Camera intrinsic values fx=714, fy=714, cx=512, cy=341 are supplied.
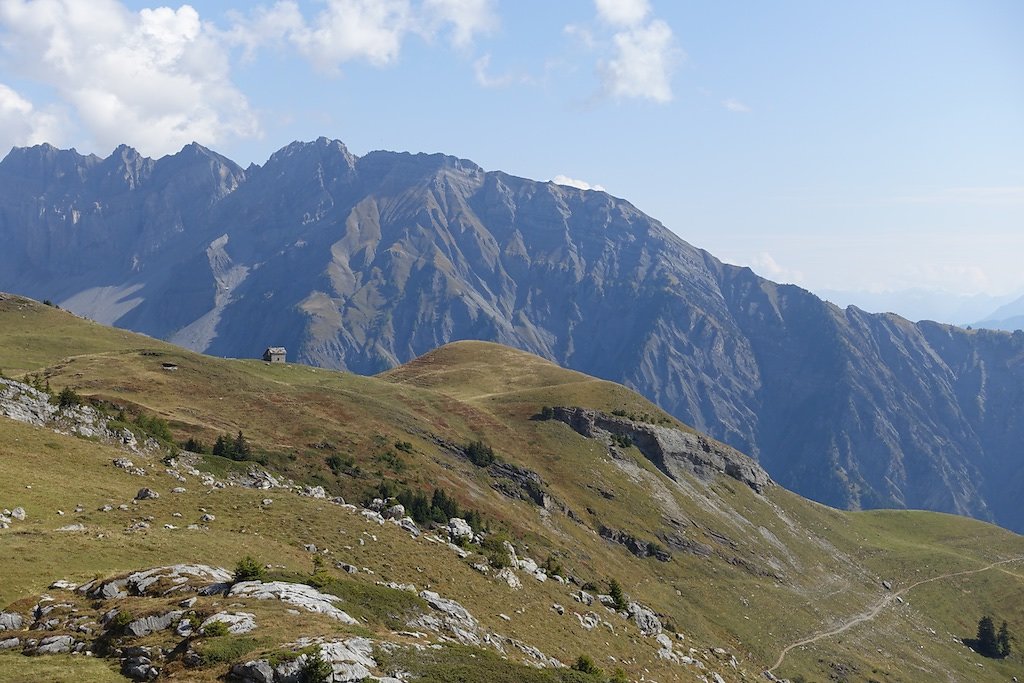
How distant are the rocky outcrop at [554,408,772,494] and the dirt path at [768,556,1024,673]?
114 feet

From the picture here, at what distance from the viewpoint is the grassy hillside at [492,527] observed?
47156 millimetres

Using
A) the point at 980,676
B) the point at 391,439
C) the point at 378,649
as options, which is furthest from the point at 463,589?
the point at 980,676

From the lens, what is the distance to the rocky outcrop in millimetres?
143625

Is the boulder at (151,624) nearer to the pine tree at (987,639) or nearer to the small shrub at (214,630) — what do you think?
the small shrub at (214,630)

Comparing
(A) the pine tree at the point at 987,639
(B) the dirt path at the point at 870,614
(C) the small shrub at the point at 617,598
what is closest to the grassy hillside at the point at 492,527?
(B) the dirt path at the point at 870,614

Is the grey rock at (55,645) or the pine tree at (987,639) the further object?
the pine tree at (987,639)

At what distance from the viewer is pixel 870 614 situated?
121 meters

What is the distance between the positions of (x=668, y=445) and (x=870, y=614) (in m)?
46.8

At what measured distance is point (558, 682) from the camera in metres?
34.5

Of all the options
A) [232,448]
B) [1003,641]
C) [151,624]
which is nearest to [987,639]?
[1003,641]

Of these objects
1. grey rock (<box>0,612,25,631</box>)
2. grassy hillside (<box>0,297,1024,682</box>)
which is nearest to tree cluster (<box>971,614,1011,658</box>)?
grassy hillside (<box>0,297,1024,682</box>)

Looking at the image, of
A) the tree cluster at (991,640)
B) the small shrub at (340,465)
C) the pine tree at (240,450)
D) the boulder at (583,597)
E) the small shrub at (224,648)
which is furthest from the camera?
the tree cluster at (991,640)

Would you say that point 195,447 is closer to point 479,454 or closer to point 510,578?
point 510,578

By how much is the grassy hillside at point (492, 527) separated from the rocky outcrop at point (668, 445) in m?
3.84
